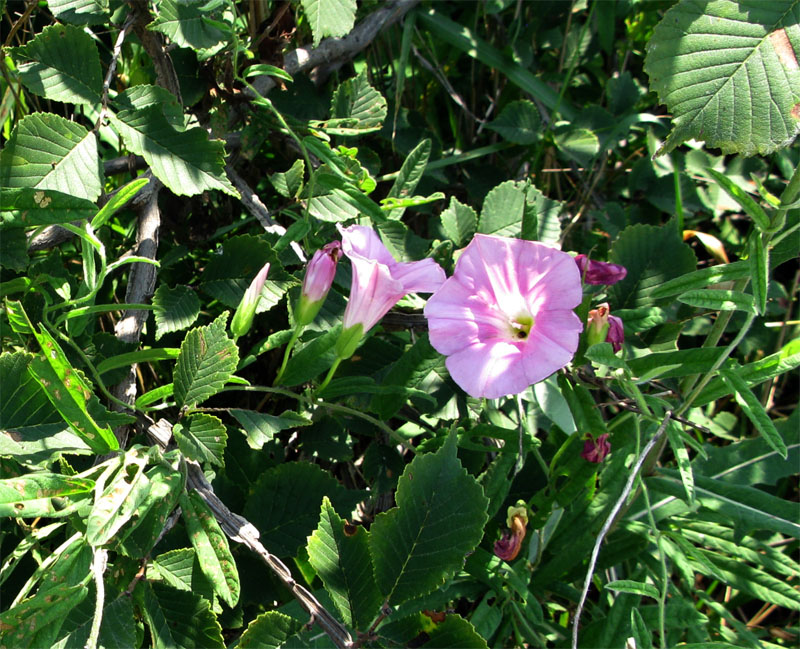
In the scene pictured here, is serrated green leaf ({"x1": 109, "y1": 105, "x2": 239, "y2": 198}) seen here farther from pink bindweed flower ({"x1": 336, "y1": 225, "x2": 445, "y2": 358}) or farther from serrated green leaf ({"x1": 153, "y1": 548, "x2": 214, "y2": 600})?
serrated green leaf ({"x1": 153, "y1": 548, "x2": 214, "y2": 600})

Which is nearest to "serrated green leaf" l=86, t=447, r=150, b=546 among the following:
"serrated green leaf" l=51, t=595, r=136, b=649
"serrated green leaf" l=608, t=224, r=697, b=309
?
"serrated green leaf" l=51, t=595, r=136, b=649

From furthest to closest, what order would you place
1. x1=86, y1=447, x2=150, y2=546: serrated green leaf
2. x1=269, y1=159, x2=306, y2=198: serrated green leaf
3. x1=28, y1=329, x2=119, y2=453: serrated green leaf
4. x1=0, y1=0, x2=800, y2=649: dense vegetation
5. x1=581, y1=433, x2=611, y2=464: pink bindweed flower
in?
x1=269, y1=159, x2=306, y2=198: serrated green leaf
x1=581, y1=433, x2=611, y2=464: pink bindweed flower
x1=0, y1=0, x2=800, y2=649: dense vegetation
x1=28, y1=329, x2=119, y2=453: serrated green leaf
x1=86, y1=447, x2=150, y2=546: serrated green leaf

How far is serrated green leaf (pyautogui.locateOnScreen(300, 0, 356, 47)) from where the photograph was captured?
1395 millimetres

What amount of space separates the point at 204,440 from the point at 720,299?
81 cm

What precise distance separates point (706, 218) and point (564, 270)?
1.26 m

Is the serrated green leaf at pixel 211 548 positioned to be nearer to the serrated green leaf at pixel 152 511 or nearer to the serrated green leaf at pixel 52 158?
the serrated green leaf at pixel 152 511

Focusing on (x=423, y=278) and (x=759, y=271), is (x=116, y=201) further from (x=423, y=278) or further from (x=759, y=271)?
(x=759, y=271)

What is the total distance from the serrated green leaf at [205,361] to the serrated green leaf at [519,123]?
1.13 m

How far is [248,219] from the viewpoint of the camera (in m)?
1.69

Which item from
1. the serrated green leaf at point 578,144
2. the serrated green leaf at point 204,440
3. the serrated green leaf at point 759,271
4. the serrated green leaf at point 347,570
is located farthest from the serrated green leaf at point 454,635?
the serrated green leaf at point 578,144

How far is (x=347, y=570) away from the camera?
1.17 m

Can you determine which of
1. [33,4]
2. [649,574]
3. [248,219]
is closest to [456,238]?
[248,219]

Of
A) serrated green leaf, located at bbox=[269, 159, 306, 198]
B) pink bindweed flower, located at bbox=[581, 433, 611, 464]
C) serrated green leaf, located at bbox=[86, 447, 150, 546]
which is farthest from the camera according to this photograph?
serrated green leaf, located at bbox=[269, 159, 306, 198]

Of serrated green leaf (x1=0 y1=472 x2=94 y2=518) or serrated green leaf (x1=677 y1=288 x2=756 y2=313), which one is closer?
serrated green leaf (x1=0 y1=472 x2=94 y2=518)
